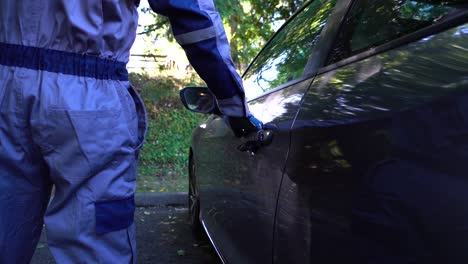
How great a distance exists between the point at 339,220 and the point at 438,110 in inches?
16.9

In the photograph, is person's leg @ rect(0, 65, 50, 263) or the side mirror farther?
the side mirror

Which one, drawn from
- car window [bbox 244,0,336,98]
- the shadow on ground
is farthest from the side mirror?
the shadow on ground

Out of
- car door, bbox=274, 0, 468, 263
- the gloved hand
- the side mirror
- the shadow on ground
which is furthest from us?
the shadow on ground

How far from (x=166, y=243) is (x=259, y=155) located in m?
2.24

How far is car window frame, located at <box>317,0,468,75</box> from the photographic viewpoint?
1291 millimetres

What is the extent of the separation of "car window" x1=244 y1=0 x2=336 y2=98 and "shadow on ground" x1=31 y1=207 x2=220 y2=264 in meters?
1.42

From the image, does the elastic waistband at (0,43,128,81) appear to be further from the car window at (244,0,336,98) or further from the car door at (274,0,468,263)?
the car window at (244,0,336,98)

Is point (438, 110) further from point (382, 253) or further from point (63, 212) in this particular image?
point (63, 212)

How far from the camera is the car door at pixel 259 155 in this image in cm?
186

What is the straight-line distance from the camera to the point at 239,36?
735 centimetres

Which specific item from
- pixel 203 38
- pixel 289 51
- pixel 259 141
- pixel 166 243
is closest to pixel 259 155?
pixel 259 141

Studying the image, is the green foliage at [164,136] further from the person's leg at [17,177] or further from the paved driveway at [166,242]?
the person's leg at [17,177]

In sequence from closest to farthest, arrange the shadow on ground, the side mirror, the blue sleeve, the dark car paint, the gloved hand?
the blue sleeve, the dark car paint, the gloved hand, the side mirror, the shadow on ground

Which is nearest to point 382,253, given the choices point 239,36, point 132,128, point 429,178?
point 429,178
